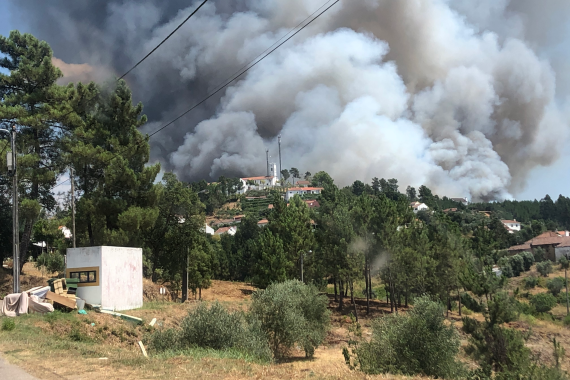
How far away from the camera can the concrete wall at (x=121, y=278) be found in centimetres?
2512

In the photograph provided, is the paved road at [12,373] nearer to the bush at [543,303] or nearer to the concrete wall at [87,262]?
the concrete wall at [87,262]

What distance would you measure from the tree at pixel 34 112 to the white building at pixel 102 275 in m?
8.74

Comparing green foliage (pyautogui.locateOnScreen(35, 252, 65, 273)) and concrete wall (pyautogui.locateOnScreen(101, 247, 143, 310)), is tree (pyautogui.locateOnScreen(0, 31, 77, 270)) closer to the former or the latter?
concrete wall (pyautogui.locateOnScreen(101, 247, 143, 310))

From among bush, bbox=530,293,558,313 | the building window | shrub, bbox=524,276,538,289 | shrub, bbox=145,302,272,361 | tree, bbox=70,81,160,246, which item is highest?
tree, bbox=70,81,160,246

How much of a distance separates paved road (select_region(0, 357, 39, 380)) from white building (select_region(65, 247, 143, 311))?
44.7ft

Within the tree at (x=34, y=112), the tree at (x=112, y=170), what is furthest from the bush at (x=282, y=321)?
the tree at (x=34, y=112)

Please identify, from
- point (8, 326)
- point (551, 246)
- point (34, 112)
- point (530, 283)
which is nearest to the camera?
point (8, 326)

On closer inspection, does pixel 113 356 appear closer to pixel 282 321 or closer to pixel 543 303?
pixel 282 321

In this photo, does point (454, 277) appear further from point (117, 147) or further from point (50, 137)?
point (50, 137)

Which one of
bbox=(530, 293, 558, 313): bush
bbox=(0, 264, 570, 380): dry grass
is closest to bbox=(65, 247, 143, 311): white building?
bbox=(0, 264, 570, 380): dry grass

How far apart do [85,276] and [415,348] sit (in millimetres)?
18298

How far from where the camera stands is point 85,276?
25.4 metres

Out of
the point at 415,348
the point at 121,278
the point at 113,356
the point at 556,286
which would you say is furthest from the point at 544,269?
the point at 113,356

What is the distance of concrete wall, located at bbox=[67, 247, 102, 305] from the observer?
24.8m
